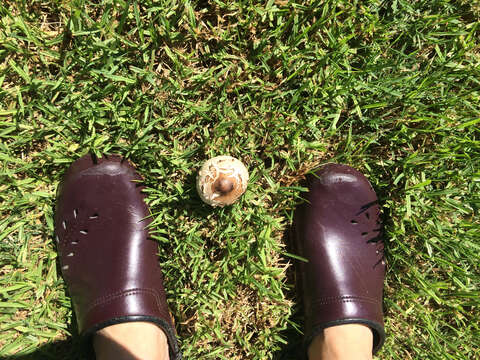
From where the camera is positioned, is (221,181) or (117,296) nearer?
(221,181)

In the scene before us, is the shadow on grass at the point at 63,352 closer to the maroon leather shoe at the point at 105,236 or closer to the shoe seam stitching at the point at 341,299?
the maroon leather shoe at the point at 105,236

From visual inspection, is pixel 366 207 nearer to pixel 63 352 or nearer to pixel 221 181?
pixel 221 181

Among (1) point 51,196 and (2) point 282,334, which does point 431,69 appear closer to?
(2) point 282,334

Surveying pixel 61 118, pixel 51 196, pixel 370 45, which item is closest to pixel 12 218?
pixel 51 196

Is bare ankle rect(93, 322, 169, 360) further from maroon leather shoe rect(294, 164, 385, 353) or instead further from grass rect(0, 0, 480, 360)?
maroon leather shoe rect(294, 164, 385, 353)

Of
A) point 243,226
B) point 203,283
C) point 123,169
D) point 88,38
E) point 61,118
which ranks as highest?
point 88,38

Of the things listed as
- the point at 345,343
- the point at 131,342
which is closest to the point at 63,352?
the point at 131,342
